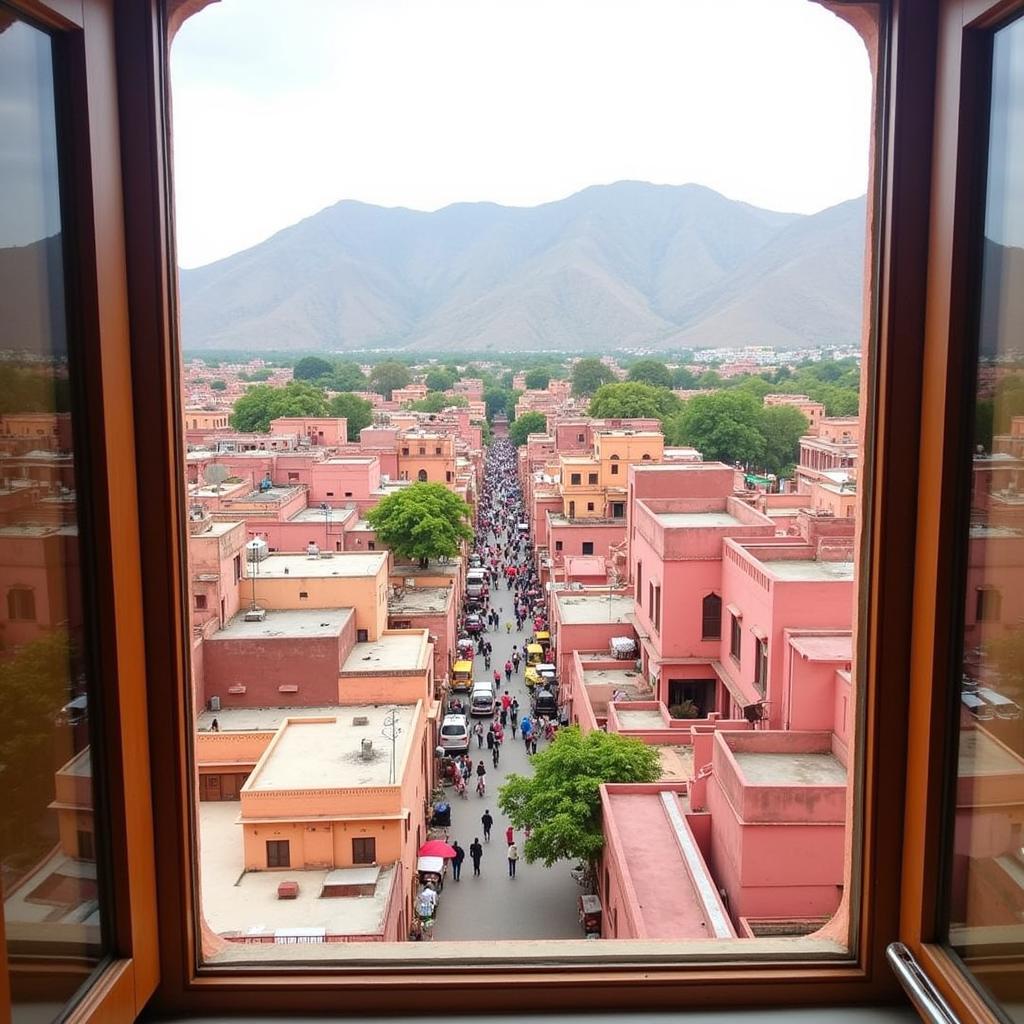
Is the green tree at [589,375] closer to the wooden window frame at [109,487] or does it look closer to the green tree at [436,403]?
A: the green tree at [436,403]

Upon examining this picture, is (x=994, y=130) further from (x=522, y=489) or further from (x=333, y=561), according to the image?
A: (x=522, y=489)

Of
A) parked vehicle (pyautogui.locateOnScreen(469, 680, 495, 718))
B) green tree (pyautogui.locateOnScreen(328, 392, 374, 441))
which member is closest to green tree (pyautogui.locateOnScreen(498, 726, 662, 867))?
parked vehicle (pyautogui.locateOnScreen(469, 680, 495, 718))

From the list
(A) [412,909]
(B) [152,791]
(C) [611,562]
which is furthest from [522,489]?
(B) [152,791]

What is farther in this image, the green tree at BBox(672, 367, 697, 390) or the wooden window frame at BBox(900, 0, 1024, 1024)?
the green tree at BBox(672, 367, 697, 390)

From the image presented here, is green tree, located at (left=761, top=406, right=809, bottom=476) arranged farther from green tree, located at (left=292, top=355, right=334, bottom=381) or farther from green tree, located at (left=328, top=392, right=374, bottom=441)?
green tree, located at (left=292, top=355, right=334, bottom=381)

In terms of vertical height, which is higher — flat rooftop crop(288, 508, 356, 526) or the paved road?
flat rooftop crop(288, 508, 356, 526)

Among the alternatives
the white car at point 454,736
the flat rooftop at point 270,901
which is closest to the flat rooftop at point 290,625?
the white car at point 454,736

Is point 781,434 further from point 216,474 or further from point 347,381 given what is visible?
point 347,381
